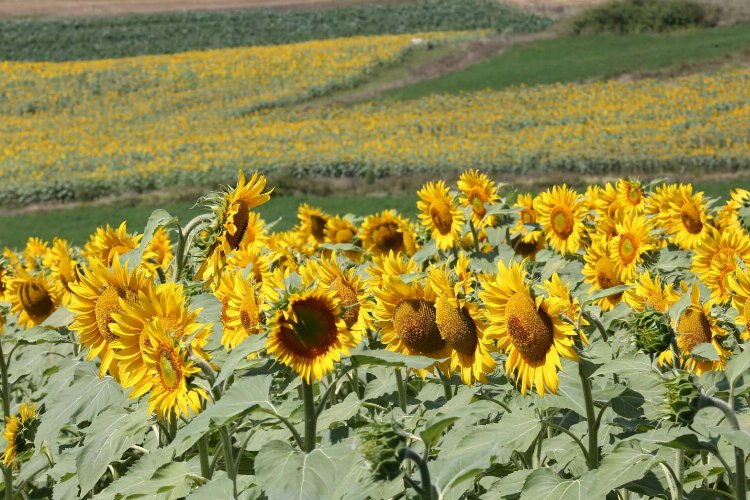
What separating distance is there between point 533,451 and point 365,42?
45.5 meters

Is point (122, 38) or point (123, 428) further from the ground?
point (123, 428)

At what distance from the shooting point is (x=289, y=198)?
76.9 ft

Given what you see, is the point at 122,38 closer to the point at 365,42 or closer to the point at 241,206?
the point at 365,42

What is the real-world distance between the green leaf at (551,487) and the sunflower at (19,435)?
1.88 metres

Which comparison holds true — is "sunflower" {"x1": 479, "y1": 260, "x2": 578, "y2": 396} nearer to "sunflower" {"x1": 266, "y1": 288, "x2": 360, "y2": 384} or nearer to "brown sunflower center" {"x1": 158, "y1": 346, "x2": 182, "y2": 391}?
"sunflower" {"x1": 266, "y1": 288, "x2": 360, "y2": 384}

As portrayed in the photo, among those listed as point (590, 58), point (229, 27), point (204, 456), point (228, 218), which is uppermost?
point (228, 218)

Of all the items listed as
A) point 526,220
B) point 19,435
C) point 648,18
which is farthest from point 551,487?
point 648,18

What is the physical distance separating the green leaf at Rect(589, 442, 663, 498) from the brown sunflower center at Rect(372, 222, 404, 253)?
3.04 meters

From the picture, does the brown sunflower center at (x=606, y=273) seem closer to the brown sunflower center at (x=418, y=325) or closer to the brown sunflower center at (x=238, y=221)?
the brown sunflower center at (x=418, y=325)

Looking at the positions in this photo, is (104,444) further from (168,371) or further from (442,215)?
(442,215)


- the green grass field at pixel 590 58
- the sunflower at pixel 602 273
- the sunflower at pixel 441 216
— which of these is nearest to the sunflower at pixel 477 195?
the sunflower at pixel 441 216

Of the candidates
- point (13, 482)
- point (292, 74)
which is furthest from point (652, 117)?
point (13, 482)

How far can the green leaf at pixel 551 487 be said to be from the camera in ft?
7.56

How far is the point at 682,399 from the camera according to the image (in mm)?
2033
